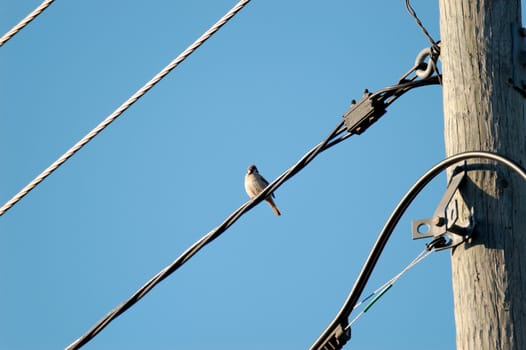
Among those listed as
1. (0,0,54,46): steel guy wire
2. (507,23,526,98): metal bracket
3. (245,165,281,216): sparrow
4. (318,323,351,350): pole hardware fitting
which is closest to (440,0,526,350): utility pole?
(507,23,526,98): metal bracket

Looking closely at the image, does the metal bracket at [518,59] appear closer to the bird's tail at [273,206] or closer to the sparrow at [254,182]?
the sparrow at [254,182]

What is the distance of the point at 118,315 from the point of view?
4695 mm

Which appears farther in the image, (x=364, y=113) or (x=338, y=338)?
(x=364, y=113)

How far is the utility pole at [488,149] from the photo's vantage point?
3.61m

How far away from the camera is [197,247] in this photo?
481 cm

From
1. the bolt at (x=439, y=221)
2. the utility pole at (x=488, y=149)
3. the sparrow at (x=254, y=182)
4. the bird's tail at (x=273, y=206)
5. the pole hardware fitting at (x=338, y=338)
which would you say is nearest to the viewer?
the utility pole at (x=488, y=149)

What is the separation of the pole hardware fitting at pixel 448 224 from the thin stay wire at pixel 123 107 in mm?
1834

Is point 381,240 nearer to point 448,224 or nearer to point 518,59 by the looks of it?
point 448,224

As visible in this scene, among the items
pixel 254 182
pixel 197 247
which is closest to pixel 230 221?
pixel 197 247

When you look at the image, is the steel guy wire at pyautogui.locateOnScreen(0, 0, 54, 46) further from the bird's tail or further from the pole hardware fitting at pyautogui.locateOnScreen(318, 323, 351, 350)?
the bird's tail

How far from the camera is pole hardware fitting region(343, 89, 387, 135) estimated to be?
4922mm

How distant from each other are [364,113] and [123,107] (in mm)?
1353

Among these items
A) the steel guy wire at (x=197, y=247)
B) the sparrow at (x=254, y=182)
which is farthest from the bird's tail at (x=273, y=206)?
the steel guy wire at (x=197, y=247)

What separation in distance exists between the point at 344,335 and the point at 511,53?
151 centimetres
